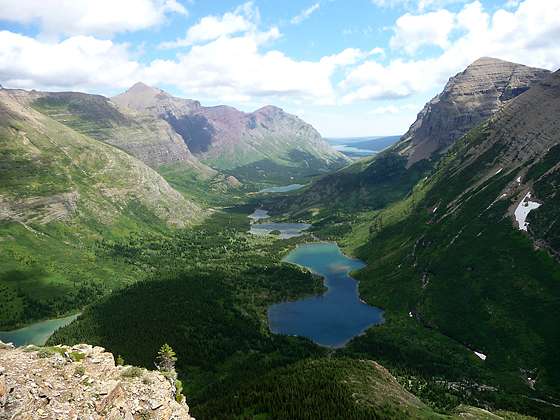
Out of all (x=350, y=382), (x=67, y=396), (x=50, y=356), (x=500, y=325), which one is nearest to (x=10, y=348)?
(x=50, y=356)

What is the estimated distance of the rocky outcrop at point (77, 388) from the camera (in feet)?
159

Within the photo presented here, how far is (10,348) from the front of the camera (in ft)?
201

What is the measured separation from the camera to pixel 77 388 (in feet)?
178

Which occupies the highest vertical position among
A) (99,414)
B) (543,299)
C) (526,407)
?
(99,414)

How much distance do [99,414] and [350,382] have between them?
104m

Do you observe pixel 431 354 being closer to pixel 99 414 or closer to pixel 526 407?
pixel 526 407

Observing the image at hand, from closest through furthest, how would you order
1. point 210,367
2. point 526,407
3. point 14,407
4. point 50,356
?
point 14,407, point 50,356, point 526,407, point 210,367

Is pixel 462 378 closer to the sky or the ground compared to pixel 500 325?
closer to the ground

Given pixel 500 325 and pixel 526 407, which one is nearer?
pixel 526 407

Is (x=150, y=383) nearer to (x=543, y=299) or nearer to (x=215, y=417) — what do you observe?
(x=215, y=417)

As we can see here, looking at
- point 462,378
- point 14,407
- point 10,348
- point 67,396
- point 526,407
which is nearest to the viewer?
point 14,407

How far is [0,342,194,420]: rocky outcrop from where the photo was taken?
48.5 metres

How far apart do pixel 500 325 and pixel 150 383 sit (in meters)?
182

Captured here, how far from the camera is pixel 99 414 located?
53469 mm
